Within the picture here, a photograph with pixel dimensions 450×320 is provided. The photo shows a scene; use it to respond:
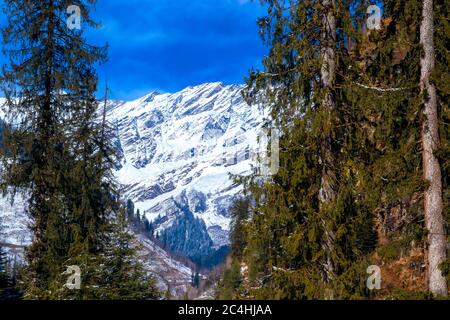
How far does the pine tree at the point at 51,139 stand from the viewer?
1518 centimetres

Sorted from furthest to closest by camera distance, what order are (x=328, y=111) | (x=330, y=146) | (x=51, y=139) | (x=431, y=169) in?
(x=51, y=139) → (x=431, y=169) → (x=330, y=146) → (x=328, y=111)

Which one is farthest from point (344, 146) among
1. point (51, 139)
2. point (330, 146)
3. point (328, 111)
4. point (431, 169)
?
point (51, 139)

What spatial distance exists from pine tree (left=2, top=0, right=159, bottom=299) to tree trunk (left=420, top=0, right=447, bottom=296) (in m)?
7.94

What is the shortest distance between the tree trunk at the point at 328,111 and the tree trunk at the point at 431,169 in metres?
1.99

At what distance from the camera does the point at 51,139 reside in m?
16.0

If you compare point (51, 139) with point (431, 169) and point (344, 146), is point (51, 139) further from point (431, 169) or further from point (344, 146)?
point (431, 169)

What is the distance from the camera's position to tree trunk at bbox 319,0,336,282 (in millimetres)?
10438

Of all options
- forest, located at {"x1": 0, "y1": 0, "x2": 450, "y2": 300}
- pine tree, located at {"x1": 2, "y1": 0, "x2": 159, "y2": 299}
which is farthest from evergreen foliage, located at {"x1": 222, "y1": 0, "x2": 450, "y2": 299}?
pine tree, located at {"x1": 2, "y1": 0, "x2": 159, "y2": 299}

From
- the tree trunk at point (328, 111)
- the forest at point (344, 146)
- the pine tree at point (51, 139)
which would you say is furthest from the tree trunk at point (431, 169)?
the pine tree at point (51, 139)

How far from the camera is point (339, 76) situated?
1112 centimetres

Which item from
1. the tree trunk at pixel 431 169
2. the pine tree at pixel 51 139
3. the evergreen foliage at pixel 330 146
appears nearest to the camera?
the evergreen foliage at pixel 330 146

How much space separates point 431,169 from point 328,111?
2.58 m

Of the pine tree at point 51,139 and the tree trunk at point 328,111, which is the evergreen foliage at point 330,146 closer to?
the tree trunk at point 328,111
